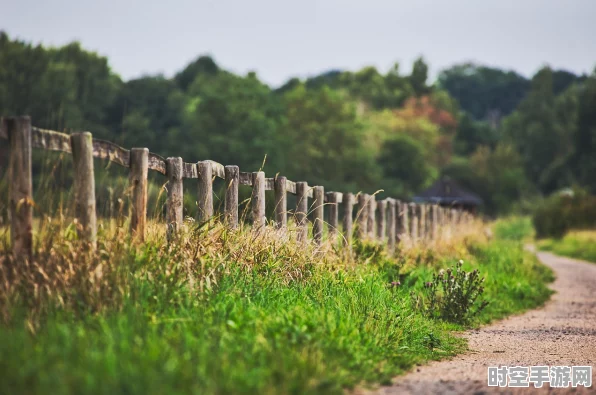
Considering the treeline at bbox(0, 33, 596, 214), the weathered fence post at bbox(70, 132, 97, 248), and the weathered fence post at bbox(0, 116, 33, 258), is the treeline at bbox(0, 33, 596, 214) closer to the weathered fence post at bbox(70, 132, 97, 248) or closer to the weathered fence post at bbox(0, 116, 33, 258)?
the weathered fence post at bbox(70, 132, 97, 248)

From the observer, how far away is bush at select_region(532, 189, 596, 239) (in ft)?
139

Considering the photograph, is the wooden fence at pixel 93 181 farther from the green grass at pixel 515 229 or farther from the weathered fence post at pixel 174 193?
the green grass at pixel 515 229

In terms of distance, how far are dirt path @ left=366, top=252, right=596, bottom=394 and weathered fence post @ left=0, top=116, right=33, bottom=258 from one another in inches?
120

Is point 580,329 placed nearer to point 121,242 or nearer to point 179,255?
point 179,255

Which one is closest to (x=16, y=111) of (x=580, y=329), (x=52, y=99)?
(x=52, y=99)

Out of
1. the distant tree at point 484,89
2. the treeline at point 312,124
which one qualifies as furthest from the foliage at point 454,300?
the distant tree at point 484,89

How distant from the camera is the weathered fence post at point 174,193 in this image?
26.6 feet

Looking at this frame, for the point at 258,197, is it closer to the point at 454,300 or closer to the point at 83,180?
the point at 454,300

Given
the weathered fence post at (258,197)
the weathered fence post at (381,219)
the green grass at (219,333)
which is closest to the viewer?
the green grass at (219,333)

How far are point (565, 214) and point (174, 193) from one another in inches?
1497

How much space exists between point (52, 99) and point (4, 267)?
4315 cm

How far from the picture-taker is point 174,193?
27.5ft

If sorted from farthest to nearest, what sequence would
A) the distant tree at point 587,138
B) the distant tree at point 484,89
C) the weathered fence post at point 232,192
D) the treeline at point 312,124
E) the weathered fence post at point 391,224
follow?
the distant tree at point 484,89 < the distant tree at point 587,138 < the treeline at point 312,124 < the weathered fence post at point 391,224 < the weathered fence post at point 232,192

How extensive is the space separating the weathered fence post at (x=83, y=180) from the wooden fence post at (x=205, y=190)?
2370mm
